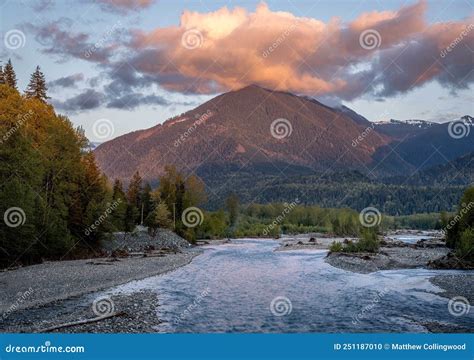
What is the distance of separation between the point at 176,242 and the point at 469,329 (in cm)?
6244

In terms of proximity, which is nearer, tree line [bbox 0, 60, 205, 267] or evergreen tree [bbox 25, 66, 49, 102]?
tree line [bbox 0, 60, 205, 267]

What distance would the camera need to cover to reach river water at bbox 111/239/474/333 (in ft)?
65.8

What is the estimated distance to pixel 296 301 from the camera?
84.1 feet

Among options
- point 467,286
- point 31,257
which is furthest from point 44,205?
point 467,286

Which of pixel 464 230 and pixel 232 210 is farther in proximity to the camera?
pixel 232 210

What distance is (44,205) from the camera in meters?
42.6

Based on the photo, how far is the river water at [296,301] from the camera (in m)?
20.0

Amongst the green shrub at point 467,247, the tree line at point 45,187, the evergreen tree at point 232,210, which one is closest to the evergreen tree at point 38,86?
the tree line at point 45,187

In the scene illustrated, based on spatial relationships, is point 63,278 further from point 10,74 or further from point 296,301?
point 10,74

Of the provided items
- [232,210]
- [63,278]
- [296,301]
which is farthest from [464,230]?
[232,210]

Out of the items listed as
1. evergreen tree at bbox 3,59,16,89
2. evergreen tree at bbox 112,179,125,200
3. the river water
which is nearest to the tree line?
evergreen tree at bbox 3,59,16,89

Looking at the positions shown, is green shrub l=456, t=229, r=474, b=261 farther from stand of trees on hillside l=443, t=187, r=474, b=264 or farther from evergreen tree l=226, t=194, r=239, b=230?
evergreen tree l=226, t=194, r=239, b=230

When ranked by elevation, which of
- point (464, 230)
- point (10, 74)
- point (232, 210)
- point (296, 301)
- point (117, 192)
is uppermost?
point (10, 74)

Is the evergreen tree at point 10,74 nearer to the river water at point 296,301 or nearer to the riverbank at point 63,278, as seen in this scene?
the riverbank at point 63,278
